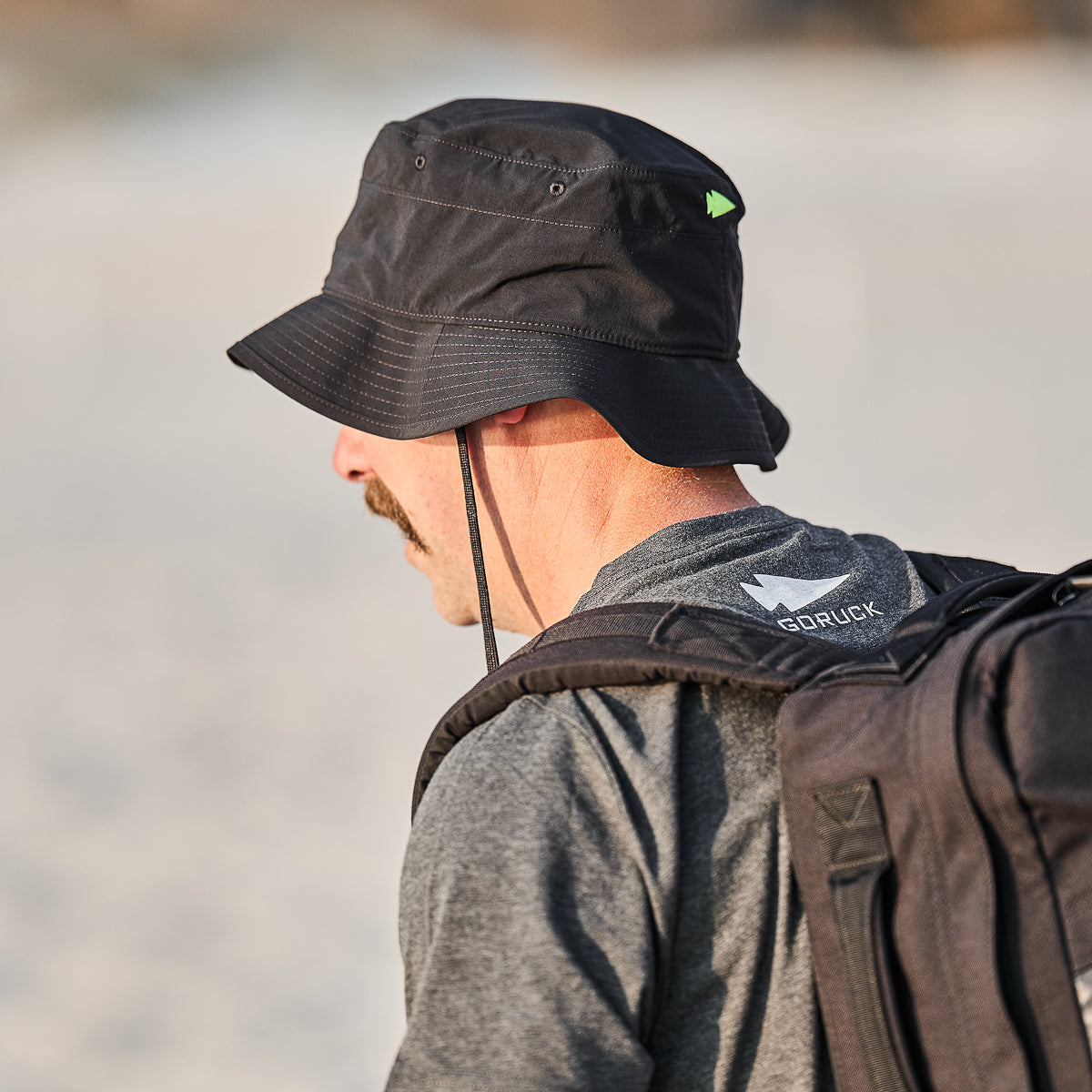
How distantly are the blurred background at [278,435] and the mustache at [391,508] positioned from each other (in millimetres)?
2122

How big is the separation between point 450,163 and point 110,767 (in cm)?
369

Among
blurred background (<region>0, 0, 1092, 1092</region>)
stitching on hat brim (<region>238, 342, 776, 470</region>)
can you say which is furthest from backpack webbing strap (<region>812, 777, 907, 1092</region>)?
blurred background (<region>0, 0, 1092, 1092</region>)

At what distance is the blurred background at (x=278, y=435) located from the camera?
13.1 ft

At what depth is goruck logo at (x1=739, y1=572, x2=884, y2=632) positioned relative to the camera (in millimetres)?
1476

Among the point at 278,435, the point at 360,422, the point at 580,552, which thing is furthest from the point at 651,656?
the point at 278,435

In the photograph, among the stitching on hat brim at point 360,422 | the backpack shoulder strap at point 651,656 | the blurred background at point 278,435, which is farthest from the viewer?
the blurred background at point 278,435

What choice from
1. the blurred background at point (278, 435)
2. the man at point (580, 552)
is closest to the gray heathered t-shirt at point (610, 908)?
the man at point (580, 552)

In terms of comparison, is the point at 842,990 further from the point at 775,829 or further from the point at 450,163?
the point at 450,163

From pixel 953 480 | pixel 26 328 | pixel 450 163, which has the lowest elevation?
pixel 450 163

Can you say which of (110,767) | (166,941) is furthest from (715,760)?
(110,767)

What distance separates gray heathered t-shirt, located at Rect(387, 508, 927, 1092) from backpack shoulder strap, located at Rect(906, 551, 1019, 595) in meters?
0.50

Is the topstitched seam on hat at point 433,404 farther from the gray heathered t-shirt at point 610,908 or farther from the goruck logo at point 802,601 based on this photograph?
the gray heathered t-shirt at point 610,908

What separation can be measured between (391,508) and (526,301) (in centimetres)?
44

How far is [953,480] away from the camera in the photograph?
7074 mm
